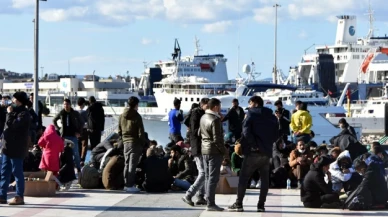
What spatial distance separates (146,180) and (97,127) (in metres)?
4.48

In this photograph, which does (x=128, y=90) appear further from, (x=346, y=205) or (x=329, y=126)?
(x=346, y=205)

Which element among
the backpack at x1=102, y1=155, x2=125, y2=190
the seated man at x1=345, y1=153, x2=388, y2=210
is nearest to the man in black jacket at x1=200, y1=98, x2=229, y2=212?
the seated man at x1=345, y1=153, x2=388, y2=210

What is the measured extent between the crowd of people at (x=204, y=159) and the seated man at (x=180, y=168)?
0.7 inches

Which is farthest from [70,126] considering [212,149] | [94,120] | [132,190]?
[212,149]

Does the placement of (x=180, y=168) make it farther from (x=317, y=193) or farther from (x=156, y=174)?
(x=317, y=193)

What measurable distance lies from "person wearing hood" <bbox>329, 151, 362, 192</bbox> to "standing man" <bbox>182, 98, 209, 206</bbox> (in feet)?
7.58

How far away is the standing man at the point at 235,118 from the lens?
66.5 ft

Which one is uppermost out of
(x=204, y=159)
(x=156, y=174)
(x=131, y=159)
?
(x=204, y=159)

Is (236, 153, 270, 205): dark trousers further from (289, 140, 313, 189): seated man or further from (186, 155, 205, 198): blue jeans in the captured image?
(289, 140, 313, 189): seated man

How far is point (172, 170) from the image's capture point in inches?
637

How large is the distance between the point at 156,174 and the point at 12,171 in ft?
9.64

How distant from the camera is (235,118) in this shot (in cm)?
2039

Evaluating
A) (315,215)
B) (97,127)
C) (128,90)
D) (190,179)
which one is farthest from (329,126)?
(128,90)

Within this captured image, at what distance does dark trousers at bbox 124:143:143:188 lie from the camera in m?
15.0
